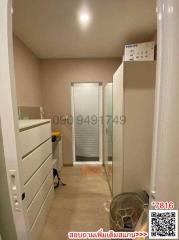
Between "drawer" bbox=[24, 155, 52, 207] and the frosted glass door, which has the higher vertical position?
the frosted glass door

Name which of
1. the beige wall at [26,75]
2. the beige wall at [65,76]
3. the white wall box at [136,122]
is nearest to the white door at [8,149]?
the white wall box at [136,122]

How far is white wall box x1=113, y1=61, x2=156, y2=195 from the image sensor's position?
5.29 feet

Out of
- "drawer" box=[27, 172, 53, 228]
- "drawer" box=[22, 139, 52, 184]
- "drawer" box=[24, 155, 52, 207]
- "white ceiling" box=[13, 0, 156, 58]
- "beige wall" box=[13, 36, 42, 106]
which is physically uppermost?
"white ceiling" box=[13, 0, 156, 58]

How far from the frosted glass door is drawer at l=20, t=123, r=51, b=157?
1.73 metres

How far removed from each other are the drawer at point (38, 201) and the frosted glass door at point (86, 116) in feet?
5.80

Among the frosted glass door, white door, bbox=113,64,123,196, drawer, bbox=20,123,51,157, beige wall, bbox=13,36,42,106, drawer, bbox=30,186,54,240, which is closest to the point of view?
drawer, bbox=20,123,51,157

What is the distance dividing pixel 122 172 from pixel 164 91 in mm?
1343

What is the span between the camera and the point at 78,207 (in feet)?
7.39

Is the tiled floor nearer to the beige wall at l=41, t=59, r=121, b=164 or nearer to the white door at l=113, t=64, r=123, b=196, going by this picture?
the white door at l=113, t=64, r=123, b=196

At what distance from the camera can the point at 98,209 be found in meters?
2.21

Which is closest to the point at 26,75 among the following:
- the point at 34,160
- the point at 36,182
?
the point at 34,160

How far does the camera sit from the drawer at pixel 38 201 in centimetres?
152

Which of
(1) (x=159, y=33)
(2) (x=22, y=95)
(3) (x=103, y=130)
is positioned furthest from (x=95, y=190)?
(1) (x=159, y=33)

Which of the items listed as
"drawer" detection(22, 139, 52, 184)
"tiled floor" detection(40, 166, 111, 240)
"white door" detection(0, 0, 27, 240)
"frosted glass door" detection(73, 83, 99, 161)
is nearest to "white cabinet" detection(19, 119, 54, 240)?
"drawer" detection(22, 139, 52, 184)
